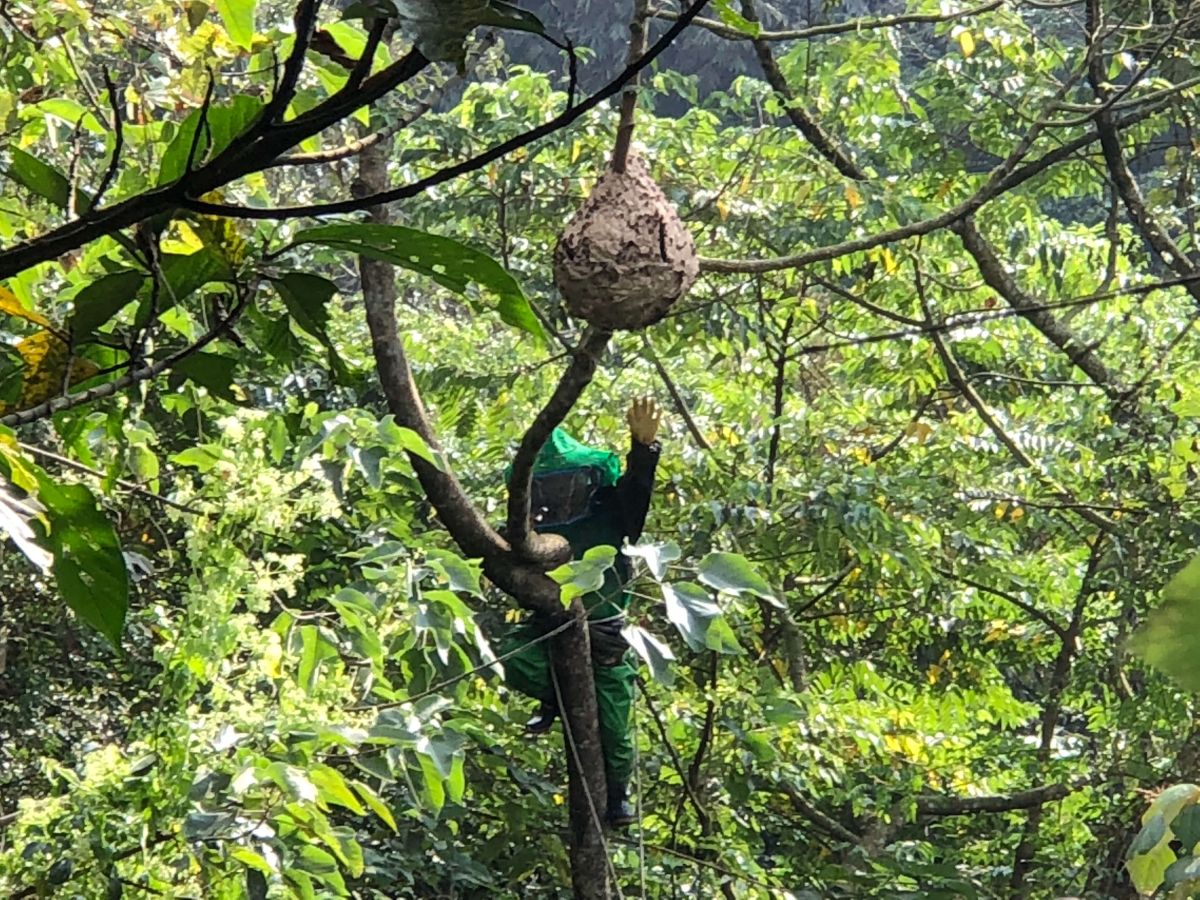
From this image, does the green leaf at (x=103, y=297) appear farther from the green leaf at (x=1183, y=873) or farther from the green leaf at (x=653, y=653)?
the green leaf at (x=653, y=653)

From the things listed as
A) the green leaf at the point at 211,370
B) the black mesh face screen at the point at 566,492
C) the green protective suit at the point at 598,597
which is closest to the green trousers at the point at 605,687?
the green protective suit at the point at 598,597

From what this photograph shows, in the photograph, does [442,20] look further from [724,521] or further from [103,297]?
[724,521]

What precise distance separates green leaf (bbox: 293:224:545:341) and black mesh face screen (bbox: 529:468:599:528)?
6.50 ft

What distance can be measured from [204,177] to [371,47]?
0.28 feet

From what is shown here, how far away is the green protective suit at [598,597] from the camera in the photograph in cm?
250

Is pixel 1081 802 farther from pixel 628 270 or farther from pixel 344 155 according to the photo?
pixel 344 155

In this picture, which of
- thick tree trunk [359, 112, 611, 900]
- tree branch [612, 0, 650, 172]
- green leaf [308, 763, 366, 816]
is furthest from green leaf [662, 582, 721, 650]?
thick tree trunk [359, 112, 611, 900]

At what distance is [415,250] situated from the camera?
564 mm

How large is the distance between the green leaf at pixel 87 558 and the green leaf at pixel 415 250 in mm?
171

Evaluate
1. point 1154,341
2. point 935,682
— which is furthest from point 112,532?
point 1154,341

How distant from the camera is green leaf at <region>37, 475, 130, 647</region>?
0.63 meters

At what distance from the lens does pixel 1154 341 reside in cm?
398

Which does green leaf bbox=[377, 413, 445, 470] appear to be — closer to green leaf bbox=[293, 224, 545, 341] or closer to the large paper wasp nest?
the large paper wasp nest

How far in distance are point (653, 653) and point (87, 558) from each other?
116 centimetres
